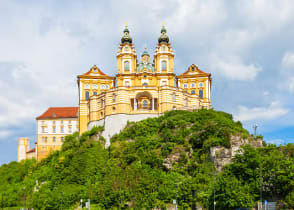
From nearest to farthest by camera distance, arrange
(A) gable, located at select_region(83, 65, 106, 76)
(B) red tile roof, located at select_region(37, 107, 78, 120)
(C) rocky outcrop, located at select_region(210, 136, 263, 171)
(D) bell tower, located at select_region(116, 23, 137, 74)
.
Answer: (C) rocky outcrop, located at select_region(210, 136, 263, 171), (D) bell tower, located at select_region(116, 23, 137, 74), (A) gable, located at select_region(83, 65, 106, 76), (B) red tile roof, located at select_region(37, 107, 78, 120)

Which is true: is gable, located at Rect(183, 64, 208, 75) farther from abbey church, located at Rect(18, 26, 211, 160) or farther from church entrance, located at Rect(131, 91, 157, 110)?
church entrance, located at Rect(131, 91, 157, 110)

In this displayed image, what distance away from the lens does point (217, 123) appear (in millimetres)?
72125

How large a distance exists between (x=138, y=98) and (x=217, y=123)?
21.0 meters

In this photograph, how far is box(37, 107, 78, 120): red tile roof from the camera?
106 meters

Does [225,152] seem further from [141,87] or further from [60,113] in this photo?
[60,113]

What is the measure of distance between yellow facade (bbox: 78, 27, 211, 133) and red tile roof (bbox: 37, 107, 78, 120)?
12.9 meters

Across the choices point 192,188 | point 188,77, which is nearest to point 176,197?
point 192,188

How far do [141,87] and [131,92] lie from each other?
237cm

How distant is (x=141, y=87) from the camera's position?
280ft

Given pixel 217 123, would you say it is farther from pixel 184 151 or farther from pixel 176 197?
pixel 176 197

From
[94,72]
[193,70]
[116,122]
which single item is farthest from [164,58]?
[116,122]

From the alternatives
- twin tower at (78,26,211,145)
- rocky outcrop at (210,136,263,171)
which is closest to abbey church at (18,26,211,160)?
twin tower at (78,26,211,145)

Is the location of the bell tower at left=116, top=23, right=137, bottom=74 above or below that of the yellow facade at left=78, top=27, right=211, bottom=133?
above

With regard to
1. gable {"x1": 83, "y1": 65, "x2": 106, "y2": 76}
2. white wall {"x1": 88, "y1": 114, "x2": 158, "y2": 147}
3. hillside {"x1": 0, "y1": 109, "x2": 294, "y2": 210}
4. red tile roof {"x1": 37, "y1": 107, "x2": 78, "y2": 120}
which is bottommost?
hillside {"x1": 0, "y1": 109, "x2": 294, "y2": 210}
